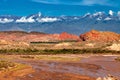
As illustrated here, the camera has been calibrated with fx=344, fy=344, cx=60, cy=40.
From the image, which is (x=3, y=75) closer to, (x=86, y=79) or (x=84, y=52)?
(x=86, y=79)

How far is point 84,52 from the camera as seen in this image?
168m

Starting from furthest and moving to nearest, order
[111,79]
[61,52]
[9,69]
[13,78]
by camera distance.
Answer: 1. [61,52]
2. [9,69]
3. [13,78]
4. [111,79]

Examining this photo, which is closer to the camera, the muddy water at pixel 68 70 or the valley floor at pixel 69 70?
the valley floor at pixel 69 70

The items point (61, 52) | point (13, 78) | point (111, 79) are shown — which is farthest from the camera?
point (61, 52)

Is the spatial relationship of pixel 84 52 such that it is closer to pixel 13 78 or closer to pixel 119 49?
pixel 119 49

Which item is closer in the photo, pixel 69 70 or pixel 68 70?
pixel 68 70

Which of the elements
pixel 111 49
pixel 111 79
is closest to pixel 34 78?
pixel 111 79

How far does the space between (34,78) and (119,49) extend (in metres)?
128

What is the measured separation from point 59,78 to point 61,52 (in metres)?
105

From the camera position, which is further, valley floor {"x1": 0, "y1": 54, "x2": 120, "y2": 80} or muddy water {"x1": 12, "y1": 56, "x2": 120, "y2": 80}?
muddy water {"x1": 12, "y1": 56, "x2": 120, "y2": 80}

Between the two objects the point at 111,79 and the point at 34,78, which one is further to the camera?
the point at 34,78

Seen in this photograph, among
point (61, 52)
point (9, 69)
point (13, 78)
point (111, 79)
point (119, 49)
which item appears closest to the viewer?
point (111, 79)

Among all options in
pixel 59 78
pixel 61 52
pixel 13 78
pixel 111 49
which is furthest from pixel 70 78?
pixel 111 49

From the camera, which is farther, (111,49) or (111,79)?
(111,49)
